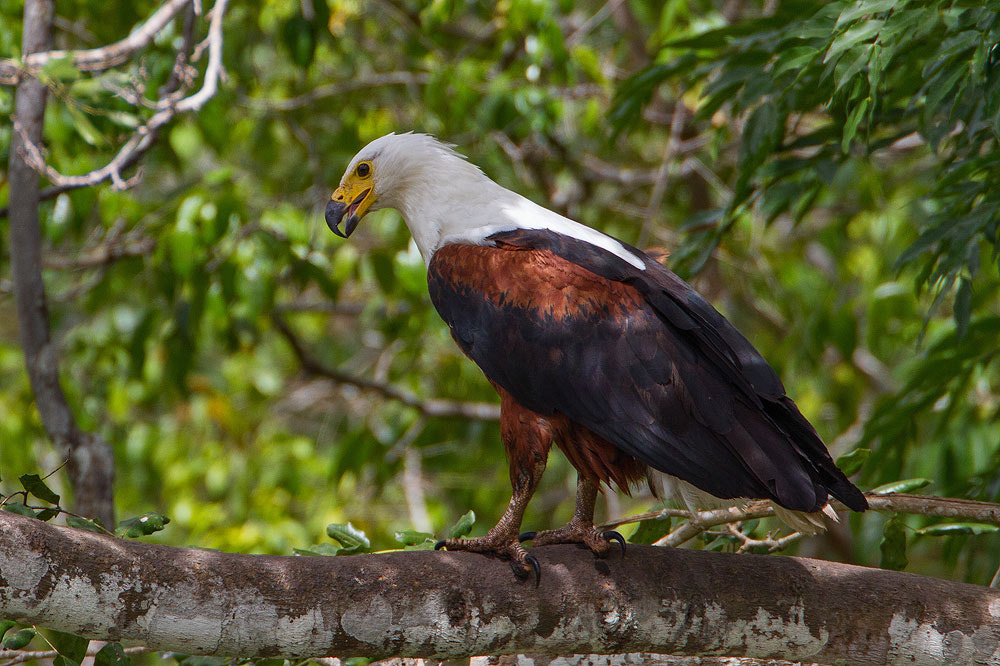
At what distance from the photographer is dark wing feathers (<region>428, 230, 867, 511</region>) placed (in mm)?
2539

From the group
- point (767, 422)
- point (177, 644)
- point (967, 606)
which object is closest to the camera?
point (177, 644)

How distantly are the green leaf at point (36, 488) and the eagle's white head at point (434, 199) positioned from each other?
137cm

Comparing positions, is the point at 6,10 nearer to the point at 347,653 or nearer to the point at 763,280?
the point at 347,653

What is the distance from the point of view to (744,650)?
233 cm

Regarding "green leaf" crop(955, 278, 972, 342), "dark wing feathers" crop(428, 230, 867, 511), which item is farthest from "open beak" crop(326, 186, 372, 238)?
"green leaf" crop(955, 278, 972, 342)

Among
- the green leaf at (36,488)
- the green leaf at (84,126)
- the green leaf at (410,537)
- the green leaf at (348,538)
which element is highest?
the green leaf at (84,126)

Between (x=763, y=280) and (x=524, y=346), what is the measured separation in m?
3.82

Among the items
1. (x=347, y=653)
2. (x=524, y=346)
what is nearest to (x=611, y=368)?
(x=524, y=346)

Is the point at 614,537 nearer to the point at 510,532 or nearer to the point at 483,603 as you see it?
the point at 510,532

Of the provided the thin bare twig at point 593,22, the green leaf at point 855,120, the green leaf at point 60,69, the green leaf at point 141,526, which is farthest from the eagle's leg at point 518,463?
the thin bare twig at point 593,22

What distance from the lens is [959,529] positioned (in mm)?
2697

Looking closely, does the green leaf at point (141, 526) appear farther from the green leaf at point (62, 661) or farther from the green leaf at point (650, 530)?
the green leaf at point (650, 530)

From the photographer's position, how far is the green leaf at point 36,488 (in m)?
2.26

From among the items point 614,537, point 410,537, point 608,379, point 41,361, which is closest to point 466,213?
point 608,379
